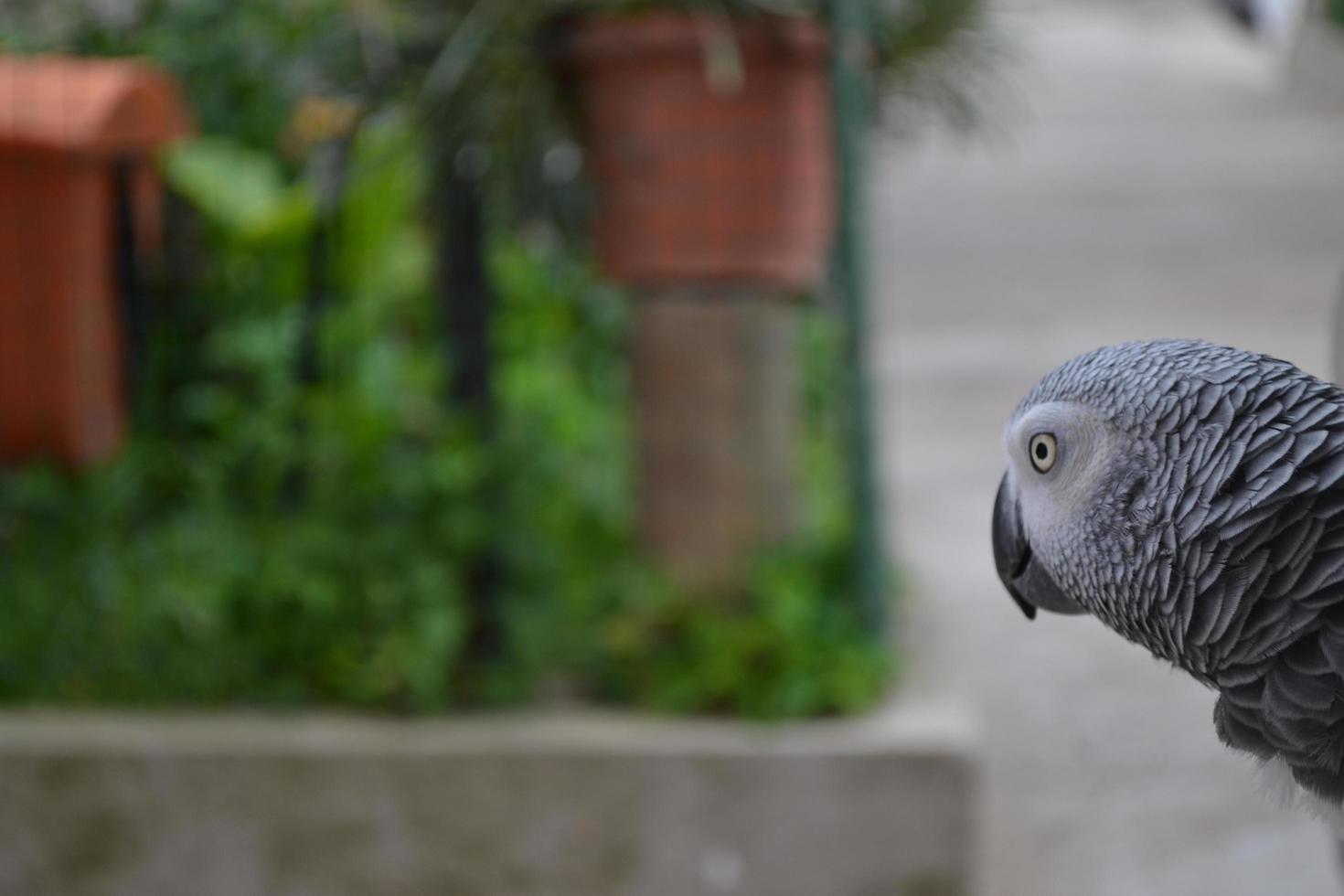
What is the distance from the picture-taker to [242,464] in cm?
213

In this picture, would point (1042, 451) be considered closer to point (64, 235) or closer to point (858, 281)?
point (858, 281)

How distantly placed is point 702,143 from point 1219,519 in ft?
3.95

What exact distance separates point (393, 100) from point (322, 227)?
365 mm

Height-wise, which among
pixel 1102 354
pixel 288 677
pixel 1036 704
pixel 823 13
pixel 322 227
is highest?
pixel 823 13

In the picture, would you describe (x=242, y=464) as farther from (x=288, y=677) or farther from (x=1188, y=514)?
(x=1188, y=514)

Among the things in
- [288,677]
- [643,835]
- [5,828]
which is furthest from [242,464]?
[643,835]

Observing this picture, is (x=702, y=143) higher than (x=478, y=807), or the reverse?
(x=702, y=143)

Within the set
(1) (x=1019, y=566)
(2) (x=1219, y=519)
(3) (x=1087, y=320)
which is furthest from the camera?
(3) (x=1087, y=320)

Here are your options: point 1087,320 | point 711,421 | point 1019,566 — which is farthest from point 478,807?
point 1087,320

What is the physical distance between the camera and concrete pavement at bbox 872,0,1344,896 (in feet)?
6.87

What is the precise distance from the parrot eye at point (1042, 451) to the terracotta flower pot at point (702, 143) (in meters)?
1.07

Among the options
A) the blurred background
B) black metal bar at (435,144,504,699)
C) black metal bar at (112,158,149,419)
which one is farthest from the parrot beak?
black metal bar at (112,158,149,419)

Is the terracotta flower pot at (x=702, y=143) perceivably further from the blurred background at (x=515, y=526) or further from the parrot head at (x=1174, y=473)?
the parrot head at (x=1174, y=473)

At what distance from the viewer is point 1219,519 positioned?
2.35ft
